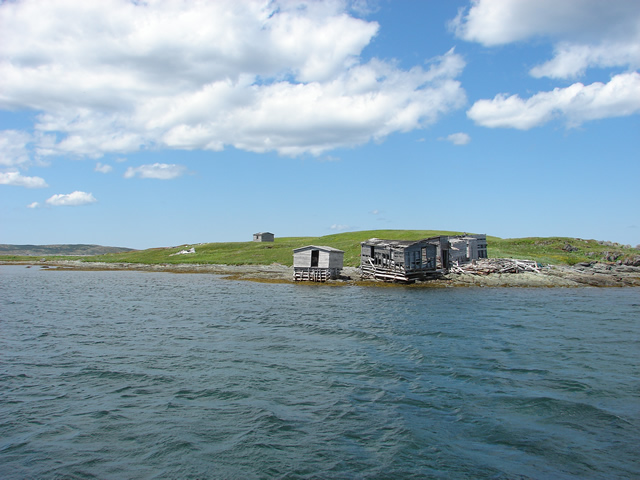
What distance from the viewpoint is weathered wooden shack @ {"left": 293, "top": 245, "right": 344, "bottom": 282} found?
2117 inches

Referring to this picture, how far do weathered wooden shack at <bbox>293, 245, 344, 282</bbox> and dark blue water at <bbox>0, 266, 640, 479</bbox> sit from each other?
24805mm

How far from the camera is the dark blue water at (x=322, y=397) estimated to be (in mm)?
9961

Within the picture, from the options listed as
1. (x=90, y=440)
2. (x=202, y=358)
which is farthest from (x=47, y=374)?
(x=90, y=440)

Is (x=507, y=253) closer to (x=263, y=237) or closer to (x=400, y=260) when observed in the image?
(x=400, y=260)

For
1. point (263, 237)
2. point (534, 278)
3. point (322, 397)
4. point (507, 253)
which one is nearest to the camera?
point (322, 397)

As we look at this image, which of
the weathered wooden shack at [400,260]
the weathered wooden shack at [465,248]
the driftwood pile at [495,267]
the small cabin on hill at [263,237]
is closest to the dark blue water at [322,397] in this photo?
the weathered wooden shack at [400,260]

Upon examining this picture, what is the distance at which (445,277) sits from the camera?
2057 inches

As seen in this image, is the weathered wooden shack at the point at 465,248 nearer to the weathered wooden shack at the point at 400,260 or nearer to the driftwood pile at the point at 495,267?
the driftwood pile at the point at 495,267

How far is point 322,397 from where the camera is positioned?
13.9 metres

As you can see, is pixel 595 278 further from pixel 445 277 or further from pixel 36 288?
pixel 36 288

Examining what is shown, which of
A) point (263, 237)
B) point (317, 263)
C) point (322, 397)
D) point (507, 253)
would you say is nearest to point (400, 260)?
point (317, 263)

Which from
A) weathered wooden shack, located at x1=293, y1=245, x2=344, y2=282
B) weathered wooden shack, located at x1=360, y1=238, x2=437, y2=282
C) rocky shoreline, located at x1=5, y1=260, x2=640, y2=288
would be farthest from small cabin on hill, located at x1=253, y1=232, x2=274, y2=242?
weathered wooden shack, located at x1=360, y1=238, x2=437, y2=282

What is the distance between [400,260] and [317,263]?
11417mm

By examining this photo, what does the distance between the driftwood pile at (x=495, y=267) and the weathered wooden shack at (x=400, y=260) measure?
4.68 metres
